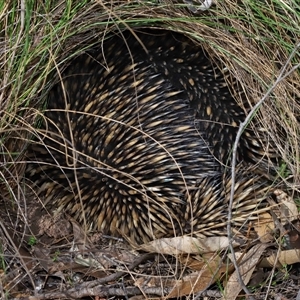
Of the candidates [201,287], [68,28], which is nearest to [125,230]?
[201,287]

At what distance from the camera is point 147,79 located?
2.40 metres

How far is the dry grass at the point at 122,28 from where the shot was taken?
2244 mm

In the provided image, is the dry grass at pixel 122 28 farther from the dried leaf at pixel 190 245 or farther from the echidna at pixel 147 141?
the dried leaf at pixel 190 245

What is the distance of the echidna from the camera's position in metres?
2.34

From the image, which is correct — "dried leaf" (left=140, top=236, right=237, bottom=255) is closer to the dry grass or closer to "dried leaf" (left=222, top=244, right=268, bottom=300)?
"dried leaf" (left=222, top=244, right=268, bottom=300)

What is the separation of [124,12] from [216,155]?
677mm

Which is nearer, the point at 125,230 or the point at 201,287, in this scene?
the point at 201,287

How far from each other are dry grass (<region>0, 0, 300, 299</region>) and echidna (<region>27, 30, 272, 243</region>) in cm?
9

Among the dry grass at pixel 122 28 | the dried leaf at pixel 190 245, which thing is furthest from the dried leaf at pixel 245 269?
the dry grass at pixel 122 28

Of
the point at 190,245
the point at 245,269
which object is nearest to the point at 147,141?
the point at 190,245

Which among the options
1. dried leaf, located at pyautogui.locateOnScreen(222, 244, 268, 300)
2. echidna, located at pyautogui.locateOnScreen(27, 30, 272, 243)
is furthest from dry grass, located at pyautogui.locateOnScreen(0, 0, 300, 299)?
dried leaf, located at pyautogui.locateOnScreen(222, 244, 268, 300)

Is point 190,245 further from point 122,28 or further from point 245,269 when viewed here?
point 122,28

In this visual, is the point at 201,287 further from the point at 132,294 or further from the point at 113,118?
the point at 113,118

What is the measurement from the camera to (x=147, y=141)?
2363 millimetres
